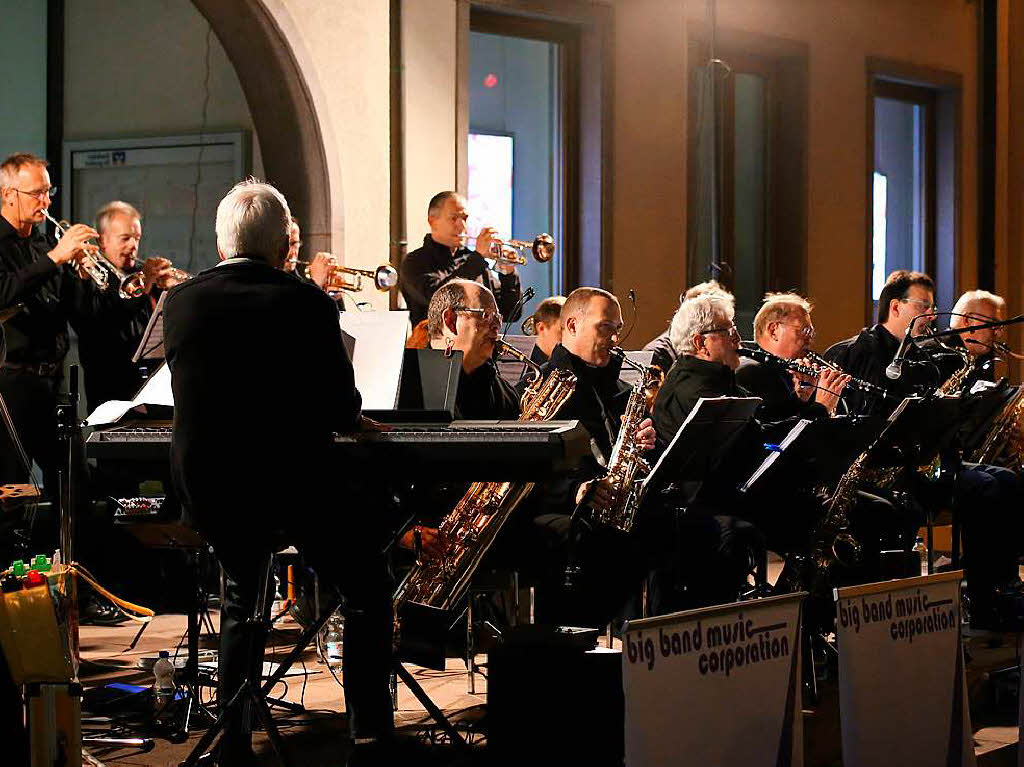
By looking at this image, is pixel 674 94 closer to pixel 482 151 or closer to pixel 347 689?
pixel 482 151

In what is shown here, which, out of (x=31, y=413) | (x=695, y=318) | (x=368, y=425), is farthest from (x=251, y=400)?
(x=31, y=413)

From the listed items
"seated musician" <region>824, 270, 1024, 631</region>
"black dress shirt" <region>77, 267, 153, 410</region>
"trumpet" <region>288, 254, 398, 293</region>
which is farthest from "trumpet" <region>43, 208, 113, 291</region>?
"seated musician" <region>824, 270, 1024, 631</region>

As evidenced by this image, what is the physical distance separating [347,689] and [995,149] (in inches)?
338

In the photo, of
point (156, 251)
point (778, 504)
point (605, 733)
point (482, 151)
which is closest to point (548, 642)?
point (605, 733)

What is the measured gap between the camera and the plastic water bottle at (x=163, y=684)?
158 inches

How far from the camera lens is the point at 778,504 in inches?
195

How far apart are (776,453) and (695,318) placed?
0.59m

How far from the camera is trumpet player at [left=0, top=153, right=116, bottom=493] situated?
17.8 feet

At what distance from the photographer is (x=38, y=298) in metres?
5.55

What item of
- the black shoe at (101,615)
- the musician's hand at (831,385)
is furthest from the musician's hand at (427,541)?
the black shoe at (101,615)

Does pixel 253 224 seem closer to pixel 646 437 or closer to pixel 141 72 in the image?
pixel 646 437

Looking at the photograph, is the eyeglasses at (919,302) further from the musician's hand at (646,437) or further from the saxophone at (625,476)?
the musician's hand at (646,437)

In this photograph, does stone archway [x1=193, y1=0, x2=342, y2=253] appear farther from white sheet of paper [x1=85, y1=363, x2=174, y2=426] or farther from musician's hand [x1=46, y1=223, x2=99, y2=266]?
white sheet of paper [x1=85, y1=363, x2=174, y2=426]

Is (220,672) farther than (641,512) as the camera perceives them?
No
